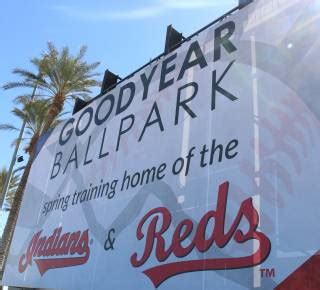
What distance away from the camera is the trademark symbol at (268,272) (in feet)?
16.6

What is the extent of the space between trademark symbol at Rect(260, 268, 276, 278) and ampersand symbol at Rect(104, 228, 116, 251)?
12.1 feet

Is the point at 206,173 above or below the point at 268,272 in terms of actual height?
above

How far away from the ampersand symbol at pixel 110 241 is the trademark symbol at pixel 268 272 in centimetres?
370

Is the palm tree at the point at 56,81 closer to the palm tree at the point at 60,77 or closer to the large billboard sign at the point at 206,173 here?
the palm tree at the point at 60,77

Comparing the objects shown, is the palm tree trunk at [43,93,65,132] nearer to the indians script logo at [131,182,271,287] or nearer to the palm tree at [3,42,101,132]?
the palm tree at [3,42,101,132]

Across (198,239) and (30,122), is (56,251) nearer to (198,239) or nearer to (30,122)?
(198,239)

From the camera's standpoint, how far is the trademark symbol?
5057 millimetres

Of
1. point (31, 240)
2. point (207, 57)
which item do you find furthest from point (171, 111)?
point (31, 240)

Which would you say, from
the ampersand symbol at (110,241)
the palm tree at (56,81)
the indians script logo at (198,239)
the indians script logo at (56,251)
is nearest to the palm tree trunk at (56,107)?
the palm tree at (56,81)

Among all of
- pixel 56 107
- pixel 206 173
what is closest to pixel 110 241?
pixel 206 173

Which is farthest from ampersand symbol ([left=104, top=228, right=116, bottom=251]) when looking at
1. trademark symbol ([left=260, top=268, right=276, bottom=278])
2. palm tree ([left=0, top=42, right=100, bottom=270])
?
palm tree ([left=0, top=42, right=100, bottom=270])

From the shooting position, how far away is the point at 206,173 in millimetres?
6770

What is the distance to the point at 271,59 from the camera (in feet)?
21.3

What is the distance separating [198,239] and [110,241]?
249 centimetres
